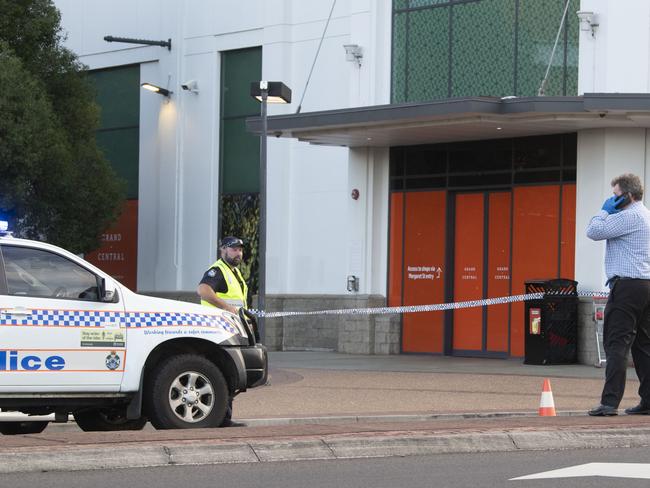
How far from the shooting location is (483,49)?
2453cm

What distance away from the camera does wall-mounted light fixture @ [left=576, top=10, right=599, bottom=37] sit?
22516mm

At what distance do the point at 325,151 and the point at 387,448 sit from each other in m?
18.6

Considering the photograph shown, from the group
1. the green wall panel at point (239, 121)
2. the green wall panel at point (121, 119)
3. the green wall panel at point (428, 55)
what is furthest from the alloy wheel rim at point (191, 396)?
the green wall panel at point (121, 119)

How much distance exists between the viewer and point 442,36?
25.1m

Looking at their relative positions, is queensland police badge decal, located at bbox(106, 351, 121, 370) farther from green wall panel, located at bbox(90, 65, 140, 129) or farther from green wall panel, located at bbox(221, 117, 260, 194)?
green wall panel, located at bbox(90, 65, 140, 129)

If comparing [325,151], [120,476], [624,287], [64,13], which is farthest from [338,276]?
[120,476]

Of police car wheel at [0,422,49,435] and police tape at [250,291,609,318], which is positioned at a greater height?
police tape at [250,291,609,318]

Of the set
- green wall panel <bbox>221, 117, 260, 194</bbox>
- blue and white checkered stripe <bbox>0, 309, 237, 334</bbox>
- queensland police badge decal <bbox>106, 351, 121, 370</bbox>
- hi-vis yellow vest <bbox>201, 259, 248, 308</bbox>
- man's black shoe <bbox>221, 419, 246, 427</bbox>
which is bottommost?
man's black shoe <bbox>221, 419, 246, 427</bbox>

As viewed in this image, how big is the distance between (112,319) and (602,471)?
164 inches

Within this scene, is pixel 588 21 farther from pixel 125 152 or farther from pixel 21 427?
pixel 125 152

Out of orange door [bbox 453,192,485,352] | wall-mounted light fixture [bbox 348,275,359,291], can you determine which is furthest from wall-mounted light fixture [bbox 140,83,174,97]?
orange door [bbox 453,192,485,352]

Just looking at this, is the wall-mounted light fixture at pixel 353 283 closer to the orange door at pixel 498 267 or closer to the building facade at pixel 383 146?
the building facade at pixel 383 146

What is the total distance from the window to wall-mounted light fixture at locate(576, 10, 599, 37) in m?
12.6

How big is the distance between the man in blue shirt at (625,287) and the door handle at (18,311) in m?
4.56
